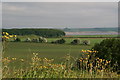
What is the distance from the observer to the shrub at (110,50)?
5887 millimetres

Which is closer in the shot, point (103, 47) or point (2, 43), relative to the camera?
point (2, 43)

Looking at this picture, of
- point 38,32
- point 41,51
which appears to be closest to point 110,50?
point 41,51

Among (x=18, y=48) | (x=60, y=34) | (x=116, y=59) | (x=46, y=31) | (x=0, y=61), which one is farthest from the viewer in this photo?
(x=60, y=34)

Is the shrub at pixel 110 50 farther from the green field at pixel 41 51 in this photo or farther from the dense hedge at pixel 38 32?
the dense hedge at pixel 38 32

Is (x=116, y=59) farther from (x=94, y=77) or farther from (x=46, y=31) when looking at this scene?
(x=46, y=31)

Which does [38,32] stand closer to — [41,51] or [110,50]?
[41,51]

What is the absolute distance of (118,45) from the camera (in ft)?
20.0

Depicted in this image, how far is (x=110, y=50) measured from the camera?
5918mm

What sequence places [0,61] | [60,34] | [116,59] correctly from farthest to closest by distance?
1. [60,34]
2. [116,59]
3. [0,61]

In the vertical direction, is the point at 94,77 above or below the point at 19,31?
below

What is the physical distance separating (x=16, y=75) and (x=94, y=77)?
1618 millimetres

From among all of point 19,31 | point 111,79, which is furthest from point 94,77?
point 19,31

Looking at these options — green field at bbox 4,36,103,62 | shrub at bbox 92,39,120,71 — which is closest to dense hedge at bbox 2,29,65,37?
green field at bbox 4,36,103,62

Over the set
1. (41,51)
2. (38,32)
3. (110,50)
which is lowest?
(41,51)
